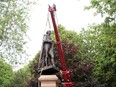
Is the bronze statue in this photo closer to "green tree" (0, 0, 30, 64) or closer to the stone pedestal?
the stone pedestal

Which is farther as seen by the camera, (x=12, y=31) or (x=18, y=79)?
(x=18, y=79)

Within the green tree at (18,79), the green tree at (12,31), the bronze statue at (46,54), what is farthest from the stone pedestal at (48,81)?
the green tree at (18,79)

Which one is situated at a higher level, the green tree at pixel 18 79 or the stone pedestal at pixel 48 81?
the stone pedestal at pixel 48 81

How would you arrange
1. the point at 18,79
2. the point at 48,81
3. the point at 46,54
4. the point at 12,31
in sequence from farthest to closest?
the point at 18,79
the point at 12,31
the point at 46,54
the point at 48,81

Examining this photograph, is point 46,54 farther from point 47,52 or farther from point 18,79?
point 18,79

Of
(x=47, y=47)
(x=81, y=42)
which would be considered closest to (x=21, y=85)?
(x=81, y=42)

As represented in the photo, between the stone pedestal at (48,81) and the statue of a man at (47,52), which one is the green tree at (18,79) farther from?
the stone pedestal at (48,81)

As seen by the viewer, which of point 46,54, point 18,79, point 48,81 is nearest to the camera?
point 48,81

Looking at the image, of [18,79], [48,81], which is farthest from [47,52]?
[18,79]

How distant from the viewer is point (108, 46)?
19.2 metres

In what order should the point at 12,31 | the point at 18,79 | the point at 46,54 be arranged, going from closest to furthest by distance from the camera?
the point at 46,54, the point at 12,31, the point at 18,79

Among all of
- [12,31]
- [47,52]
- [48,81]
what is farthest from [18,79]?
[48,81]

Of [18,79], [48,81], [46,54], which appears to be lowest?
[18,79]

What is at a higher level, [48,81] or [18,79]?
[48,81]
